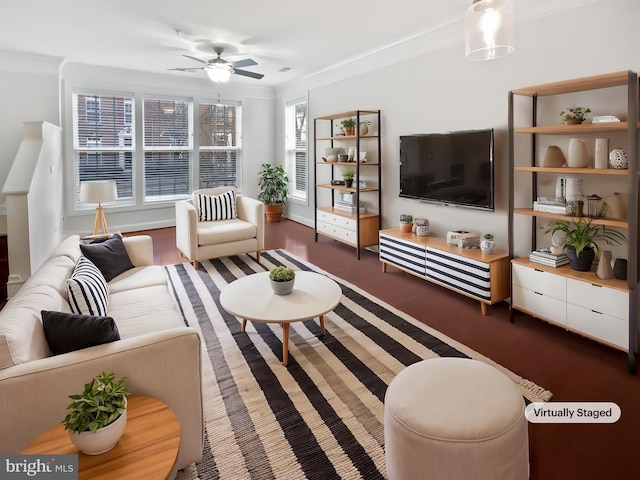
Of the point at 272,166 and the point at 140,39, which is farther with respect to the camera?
the point at 272,166

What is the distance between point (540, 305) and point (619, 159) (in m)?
1.16

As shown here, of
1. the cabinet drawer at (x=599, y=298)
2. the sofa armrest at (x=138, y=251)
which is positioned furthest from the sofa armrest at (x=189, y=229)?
the cabinet drawer at (x=599, y=298)

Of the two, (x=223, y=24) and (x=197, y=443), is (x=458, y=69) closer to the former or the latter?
(x=223, y=24)

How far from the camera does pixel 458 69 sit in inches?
159

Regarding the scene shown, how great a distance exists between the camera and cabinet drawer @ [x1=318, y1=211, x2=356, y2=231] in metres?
5.32

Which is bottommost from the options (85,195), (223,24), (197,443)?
(197,443)

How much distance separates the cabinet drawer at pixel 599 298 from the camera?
2.55m

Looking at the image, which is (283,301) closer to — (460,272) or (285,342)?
(285,342)

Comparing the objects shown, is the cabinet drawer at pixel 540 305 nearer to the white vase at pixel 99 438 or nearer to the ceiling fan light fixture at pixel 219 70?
the white vase at pixel 99 438

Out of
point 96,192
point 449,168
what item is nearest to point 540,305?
point 449,168

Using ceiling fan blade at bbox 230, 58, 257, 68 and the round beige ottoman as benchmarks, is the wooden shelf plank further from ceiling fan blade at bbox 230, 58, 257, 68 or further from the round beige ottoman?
ceiling fan blade at bbox 230, 58, 257, 68

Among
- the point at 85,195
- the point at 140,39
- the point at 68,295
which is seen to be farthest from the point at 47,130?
the point at 68,295

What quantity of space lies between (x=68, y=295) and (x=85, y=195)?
352 cm

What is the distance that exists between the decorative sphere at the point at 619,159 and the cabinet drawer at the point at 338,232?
305 cm
